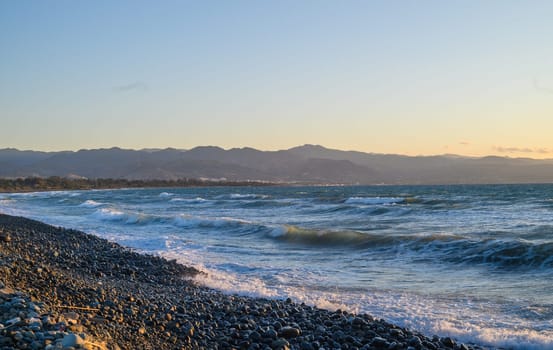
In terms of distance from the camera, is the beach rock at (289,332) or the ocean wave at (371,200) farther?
the ocean wave at (371,200)

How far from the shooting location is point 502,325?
741 centimetres

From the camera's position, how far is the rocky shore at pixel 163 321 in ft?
16.5

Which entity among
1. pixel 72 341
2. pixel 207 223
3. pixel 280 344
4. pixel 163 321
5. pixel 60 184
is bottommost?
pixel 60 184

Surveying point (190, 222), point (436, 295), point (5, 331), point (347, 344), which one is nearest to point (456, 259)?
point (436, 295)

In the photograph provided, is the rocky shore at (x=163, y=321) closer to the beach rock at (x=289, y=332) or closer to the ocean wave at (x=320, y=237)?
the beach rock at (x=289, y=332)

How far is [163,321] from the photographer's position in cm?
657

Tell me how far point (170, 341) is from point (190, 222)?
20.5m

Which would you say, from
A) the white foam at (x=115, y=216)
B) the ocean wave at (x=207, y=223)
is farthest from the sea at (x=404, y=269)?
the white foam at (x=115, y=216)

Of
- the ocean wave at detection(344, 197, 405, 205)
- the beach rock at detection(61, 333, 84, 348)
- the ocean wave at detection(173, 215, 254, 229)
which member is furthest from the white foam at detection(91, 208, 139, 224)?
the beach rock at detection(61, 333, 84, 348)

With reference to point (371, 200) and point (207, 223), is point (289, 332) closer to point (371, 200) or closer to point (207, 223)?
point (207, 223)

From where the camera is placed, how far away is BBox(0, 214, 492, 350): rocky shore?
5036mm

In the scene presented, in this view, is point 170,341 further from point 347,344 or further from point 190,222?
point 190,222

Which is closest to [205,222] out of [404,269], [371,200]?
[404,269]

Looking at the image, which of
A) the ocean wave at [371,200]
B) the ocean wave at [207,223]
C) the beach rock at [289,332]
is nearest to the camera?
the beach rock at [289,332]
